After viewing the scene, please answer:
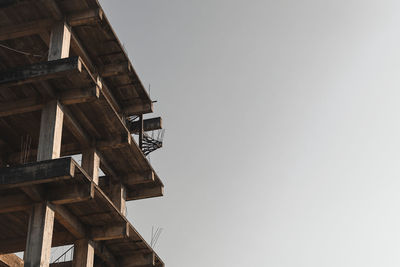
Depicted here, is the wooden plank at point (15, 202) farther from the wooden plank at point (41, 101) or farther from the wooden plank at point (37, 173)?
the wooden plank at point (41, 101)

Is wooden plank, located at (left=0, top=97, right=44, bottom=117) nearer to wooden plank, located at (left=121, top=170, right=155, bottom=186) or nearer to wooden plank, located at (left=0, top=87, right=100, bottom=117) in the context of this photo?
wooden plank, located at (left=0, top=87, right=100, bottom=117)

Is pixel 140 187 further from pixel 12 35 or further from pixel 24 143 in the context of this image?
pixel 12 35

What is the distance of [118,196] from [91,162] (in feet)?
9.80

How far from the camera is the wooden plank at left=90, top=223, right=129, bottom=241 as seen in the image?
19141 millimetres

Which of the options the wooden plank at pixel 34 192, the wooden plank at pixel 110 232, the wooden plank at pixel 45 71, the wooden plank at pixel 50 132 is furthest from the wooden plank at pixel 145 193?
the wooden plank at pixel 45 71

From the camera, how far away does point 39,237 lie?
1570cm

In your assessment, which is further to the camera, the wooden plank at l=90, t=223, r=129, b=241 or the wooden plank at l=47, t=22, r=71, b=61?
the wooden plank at l=90, t=223, r=129, b=241

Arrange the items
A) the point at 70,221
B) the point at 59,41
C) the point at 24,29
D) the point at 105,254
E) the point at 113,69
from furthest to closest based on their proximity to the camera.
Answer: the point at 113,69, the point at 105,254, the point at 24,29, the point at 59,41, the point at 70,221

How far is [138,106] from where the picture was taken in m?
24.5

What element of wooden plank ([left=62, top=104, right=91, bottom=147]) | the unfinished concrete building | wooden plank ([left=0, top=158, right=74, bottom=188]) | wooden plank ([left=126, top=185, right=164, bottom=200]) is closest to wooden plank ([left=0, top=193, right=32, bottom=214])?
the unfinished concrete building

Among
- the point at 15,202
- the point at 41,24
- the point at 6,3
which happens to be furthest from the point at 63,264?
the point at 6,3

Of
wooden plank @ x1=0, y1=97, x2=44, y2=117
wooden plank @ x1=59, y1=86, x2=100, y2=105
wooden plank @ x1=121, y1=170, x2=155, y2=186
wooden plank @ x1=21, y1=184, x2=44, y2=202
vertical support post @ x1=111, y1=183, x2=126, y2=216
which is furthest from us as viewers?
wooden plank @ x1=121, y1=170, x2=155, y2=186

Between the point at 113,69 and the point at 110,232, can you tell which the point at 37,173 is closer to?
the point at 110,232

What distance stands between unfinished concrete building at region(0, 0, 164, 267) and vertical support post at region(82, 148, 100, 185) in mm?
38
